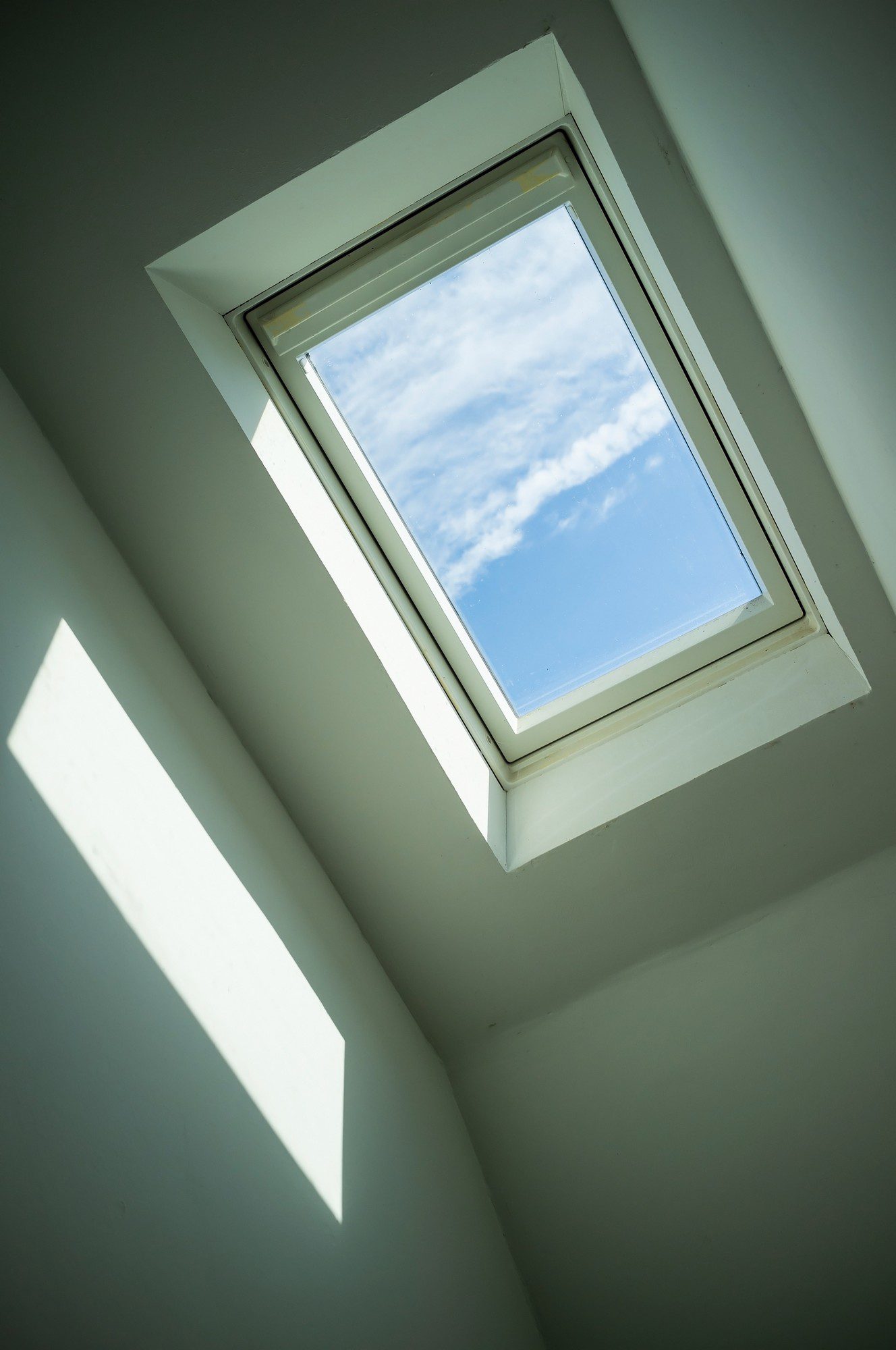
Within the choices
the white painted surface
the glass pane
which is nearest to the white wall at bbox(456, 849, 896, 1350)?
the white painted surface

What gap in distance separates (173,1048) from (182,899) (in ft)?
0.64

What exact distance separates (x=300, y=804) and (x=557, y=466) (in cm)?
82

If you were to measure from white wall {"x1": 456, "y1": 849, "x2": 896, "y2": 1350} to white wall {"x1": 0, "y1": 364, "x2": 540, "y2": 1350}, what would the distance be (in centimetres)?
13

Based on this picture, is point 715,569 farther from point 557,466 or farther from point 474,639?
point 474,639

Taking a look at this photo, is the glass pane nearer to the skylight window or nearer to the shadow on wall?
the skylight window

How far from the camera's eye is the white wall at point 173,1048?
33.9 inches

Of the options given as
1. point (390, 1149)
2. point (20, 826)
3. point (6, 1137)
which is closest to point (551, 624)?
point (390, 1149)

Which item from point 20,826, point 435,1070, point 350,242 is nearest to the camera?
point 20,826

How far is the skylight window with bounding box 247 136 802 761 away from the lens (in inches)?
66.1

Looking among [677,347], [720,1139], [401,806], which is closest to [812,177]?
[677,347]

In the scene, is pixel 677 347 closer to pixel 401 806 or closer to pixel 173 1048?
pixel 401 806

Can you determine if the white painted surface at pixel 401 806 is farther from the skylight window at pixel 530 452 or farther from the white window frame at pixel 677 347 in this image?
the skylight window at pixel 530 452

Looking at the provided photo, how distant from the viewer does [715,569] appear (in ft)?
6.06

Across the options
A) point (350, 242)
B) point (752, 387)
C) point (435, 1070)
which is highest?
point (350, 242)
